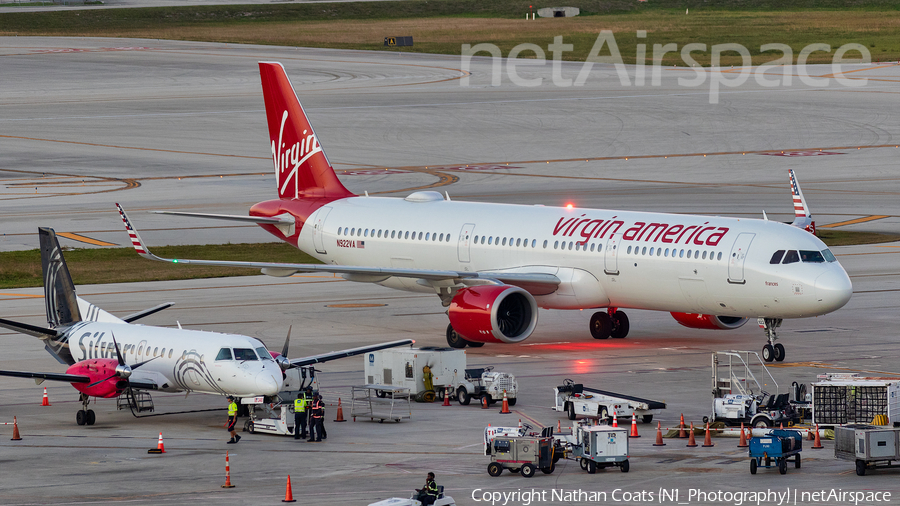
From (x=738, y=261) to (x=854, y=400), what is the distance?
10.4m

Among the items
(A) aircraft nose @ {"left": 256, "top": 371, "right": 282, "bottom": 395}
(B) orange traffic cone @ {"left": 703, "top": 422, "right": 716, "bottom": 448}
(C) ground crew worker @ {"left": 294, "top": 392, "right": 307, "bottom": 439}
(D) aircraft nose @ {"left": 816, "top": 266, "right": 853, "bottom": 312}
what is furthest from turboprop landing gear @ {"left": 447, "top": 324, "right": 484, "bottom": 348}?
(B) orange traffic cone @ {"left": 703, "top": 422, "right": 716, "bottom": 448}

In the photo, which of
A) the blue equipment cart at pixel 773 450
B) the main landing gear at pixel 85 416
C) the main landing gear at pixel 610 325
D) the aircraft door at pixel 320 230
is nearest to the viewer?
the blue equipment cart at pixel 773 450

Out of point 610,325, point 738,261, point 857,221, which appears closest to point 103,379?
point 738,261

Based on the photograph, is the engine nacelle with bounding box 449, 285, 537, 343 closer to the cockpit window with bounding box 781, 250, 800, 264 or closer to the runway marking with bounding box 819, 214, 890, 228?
the cockpit window with bounding box 781, 250, 800, 264

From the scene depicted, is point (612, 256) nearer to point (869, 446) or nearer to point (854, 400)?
point (854, 400)

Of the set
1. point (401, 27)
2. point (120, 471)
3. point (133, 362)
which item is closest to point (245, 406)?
point (133, 362)

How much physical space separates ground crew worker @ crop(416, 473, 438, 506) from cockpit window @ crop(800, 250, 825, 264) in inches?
827

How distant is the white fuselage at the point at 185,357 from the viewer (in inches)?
1393

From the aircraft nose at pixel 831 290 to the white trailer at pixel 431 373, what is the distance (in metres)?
11.0

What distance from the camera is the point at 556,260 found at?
47688 millimetres

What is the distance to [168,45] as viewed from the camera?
557 ft

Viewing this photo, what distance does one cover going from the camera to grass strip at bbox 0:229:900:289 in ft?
211

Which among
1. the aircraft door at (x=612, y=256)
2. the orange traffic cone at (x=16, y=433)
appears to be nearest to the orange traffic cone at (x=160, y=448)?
the orange traffic cone at (x=16, y=433)

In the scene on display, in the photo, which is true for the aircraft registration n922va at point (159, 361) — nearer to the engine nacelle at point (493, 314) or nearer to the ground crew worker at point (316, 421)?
the ground crew worker at point (316, 421)
